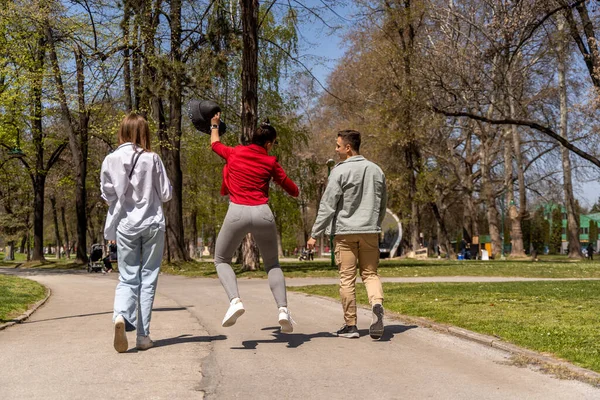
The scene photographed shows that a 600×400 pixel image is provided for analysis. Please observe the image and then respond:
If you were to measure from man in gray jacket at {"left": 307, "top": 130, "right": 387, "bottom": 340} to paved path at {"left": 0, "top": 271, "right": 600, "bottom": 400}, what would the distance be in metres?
0.51

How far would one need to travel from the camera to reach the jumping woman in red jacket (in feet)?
21.1

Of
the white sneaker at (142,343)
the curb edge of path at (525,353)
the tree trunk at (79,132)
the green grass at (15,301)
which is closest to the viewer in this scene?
the curb edge of path at (525,353)

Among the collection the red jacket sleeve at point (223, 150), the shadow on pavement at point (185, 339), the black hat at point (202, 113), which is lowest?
the shadow on pavement at point (185, 339)

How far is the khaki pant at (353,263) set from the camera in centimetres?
705

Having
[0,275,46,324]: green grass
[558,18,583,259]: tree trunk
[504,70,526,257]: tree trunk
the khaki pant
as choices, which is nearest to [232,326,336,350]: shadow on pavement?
the khaki pant

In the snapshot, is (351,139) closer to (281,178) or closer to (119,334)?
(281,178)

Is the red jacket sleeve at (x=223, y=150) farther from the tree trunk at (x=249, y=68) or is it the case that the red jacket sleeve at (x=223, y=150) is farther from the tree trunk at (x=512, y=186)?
the tree trunk at (x=512, y=186)

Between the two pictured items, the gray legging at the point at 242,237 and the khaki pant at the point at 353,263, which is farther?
the khaki pant at the point at 353,263

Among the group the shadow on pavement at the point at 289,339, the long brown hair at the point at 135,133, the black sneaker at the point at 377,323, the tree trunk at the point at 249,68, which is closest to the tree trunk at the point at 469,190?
the tree trunk at the point at 249,68

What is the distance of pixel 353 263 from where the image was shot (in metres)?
7.09

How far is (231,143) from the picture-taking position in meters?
28.3

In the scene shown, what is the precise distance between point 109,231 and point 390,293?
7.14 m

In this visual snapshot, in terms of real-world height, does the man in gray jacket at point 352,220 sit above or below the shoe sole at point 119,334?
above

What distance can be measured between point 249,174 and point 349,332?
1.98 metres
